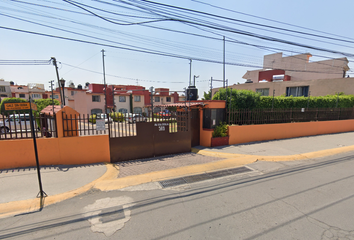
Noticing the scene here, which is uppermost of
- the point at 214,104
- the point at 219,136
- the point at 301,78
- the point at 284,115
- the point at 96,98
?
the point at 301,78

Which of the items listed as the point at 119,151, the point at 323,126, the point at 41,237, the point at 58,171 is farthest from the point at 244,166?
the point at 323,126

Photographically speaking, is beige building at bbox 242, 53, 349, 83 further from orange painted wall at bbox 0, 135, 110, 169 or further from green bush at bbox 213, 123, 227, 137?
orange painted wall at bbox 0, 135, 110, 169

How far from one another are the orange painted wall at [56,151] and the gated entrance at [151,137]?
1.58 feet

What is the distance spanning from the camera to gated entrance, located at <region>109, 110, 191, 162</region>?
270 inches

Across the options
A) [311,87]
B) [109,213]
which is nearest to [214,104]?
[109,213]

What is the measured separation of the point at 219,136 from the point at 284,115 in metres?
5.53

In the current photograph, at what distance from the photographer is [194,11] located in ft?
20.1

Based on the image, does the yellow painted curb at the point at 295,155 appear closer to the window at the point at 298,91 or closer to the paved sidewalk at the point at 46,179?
the paved sidewalk at the point at 46,179

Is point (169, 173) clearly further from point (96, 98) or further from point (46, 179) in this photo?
point (96, 98)

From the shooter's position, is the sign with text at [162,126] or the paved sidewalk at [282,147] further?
the paved sidewalk at [282,147]

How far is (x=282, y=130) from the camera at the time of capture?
1096 cm

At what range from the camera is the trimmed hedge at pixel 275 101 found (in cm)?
1035

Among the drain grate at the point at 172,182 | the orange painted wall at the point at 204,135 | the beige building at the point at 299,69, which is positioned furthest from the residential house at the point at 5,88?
the drain grate at the point at 172,182

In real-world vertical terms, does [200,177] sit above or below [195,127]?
→ below
